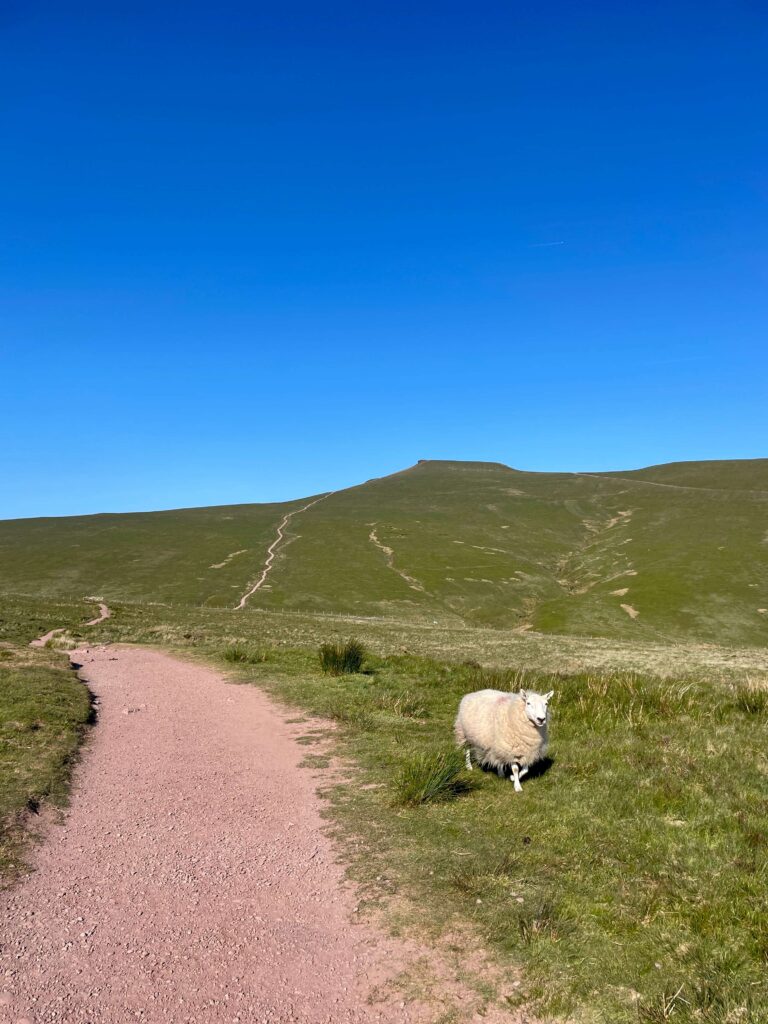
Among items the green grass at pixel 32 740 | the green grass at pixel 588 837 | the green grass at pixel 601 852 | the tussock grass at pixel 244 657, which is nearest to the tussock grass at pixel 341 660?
the tussock grass at pixel 244 657

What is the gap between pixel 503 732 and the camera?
12828mm

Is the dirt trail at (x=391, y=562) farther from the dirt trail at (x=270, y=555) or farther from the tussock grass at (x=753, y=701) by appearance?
the tussock grass at (x=753, y=701)

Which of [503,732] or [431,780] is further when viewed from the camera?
[503,732]

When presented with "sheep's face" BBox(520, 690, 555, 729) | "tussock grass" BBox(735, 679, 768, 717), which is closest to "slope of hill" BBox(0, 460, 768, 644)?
"tussock grass" BBox(735, 679, 768, 717)

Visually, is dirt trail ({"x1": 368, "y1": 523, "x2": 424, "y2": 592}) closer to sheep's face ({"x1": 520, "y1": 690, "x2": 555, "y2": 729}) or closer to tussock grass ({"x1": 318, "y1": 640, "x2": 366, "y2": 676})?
tussock grass ({"x1": 318, "y1": 640, "x2": 366, "y2": 676})

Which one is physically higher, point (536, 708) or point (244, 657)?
point (536, 708)

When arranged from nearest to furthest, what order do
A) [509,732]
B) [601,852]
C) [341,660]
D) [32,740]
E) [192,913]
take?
[192,913], [601,852], [509,732], [32,740], [341,660]

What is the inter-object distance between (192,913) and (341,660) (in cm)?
1772

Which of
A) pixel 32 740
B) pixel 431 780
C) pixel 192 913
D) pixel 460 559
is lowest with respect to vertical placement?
pixel 192 913

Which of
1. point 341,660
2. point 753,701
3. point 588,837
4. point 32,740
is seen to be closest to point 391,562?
point 341,660

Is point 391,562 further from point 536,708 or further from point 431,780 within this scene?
point 431,780

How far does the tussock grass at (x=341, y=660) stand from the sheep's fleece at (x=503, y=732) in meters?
11.6

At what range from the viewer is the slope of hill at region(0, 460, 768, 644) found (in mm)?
92062

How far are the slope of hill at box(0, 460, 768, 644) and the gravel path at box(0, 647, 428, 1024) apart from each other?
73172 mm
